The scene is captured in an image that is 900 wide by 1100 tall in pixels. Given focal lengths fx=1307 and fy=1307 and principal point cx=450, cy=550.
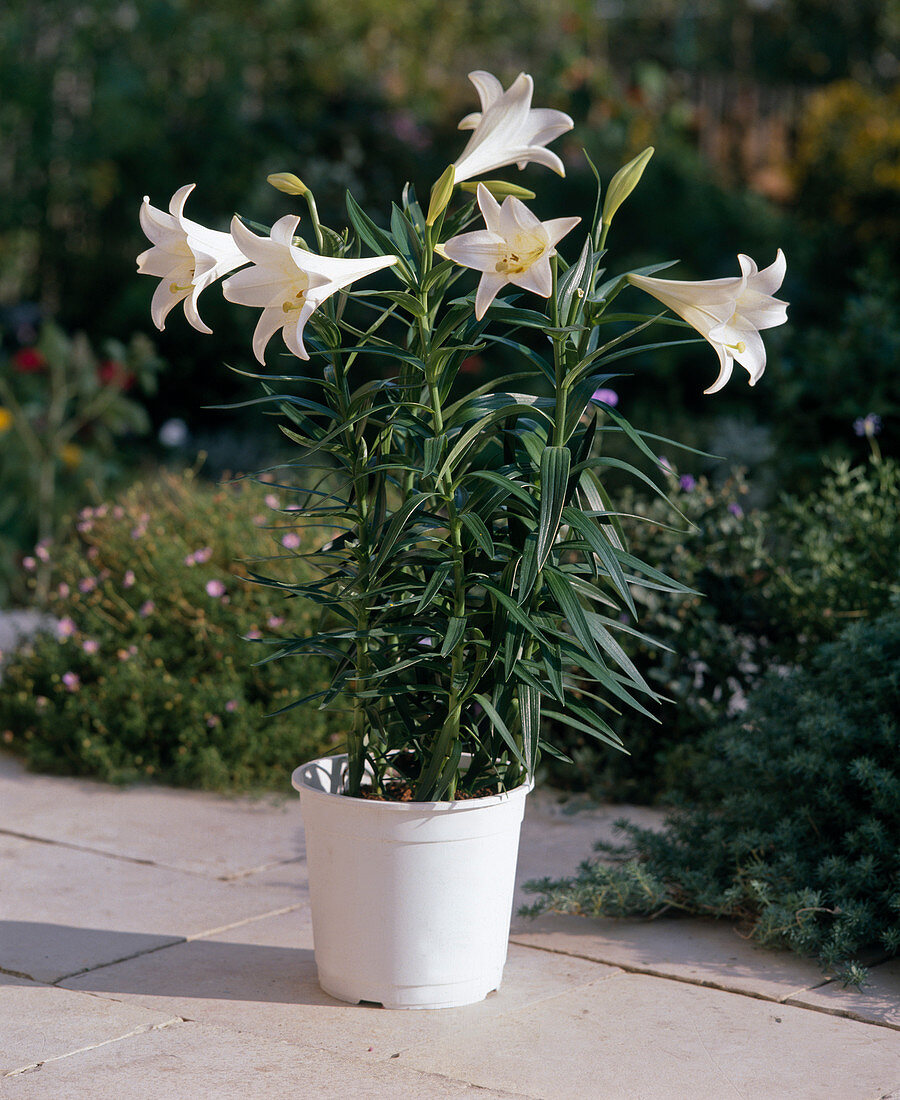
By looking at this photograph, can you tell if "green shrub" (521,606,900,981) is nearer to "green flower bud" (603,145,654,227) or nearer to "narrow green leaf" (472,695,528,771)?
"narrow green leaf" (472,695,528,771)

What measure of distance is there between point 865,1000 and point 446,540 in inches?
47.5

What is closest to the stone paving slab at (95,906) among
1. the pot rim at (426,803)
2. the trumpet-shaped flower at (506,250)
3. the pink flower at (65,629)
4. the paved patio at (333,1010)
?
the paved patio at (333,1010)

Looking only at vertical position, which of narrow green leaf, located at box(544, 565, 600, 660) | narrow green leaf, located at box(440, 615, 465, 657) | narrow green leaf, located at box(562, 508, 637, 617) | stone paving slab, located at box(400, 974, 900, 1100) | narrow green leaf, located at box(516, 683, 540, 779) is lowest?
stone paving slab, located at box(400, 974, 900, 1100)

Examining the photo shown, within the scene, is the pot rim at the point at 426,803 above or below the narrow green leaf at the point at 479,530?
below

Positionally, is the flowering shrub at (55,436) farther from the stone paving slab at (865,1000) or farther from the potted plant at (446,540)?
the stone paving slab at (865,1000)

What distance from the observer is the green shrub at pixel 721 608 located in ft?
12.3

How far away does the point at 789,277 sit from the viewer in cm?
793

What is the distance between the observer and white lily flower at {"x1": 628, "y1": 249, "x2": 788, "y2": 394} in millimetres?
2133

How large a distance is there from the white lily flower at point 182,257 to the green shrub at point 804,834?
1.51 m

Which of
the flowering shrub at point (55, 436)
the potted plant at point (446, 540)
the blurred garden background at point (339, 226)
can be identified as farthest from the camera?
the flowering shrub at point (55, 436)

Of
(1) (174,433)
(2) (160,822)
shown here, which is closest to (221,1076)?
(2) (160,822)

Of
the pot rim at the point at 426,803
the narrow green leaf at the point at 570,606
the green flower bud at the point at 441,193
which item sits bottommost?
the pot rim at the point at 426,803

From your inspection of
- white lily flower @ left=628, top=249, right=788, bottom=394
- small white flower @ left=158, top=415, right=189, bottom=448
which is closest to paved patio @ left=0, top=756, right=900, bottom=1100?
white lily flower @ left=628, top=249, right=788, bottom=394

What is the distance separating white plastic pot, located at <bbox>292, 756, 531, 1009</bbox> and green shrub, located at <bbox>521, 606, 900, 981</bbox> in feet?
1.42
